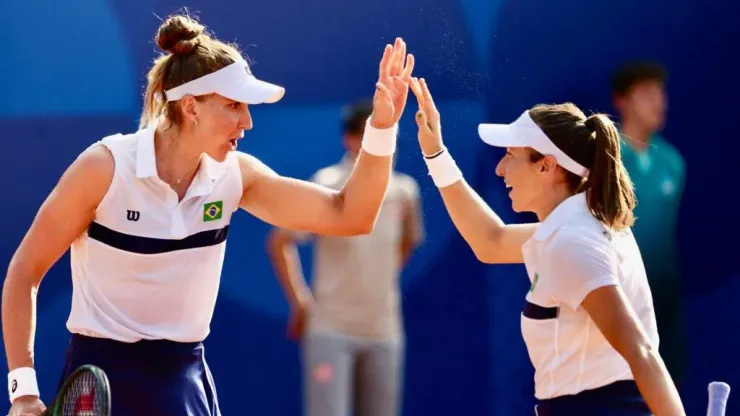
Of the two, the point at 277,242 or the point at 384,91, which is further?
the point at 277,242

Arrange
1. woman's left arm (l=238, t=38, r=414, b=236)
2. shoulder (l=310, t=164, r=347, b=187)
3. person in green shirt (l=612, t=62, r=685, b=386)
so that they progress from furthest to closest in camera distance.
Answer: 1. person in green shirt (l=612, t=62, r=685, b=386)
2. shoulder (l=310, t=164, r=347, b=187)
3. woman's left arm (l=238, t=38, r=414, b=236)

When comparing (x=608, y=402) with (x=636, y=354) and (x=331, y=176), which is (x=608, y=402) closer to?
(x=636, y=354)

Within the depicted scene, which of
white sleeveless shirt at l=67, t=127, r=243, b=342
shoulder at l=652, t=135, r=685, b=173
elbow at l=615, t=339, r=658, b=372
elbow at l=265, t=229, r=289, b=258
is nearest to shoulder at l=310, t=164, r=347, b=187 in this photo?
elbow at l=265, t=229, r=289, b=258

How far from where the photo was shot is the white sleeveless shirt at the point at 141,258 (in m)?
Answer: 3.44

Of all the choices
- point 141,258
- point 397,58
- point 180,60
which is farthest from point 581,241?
point 180,60

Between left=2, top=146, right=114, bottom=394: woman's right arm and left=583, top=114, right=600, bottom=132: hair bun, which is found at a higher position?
left=583, top=114, right=600, bottom=132: hair bun

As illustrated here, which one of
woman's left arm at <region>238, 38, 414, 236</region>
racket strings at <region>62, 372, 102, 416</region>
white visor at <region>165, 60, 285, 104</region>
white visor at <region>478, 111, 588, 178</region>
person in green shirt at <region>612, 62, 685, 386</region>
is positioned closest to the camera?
racket strings at <region>62, 372, 102, 416</region>

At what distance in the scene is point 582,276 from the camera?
3143 mm

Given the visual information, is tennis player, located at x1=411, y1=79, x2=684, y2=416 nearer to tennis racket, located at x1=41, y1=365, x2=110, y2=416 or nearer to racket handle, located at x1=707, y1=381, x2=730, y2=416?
racket handle, located at x1=707, y1=381, x2=730, y2=416

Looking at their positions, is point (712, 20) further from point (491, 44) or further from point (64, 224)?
point (64, 224)

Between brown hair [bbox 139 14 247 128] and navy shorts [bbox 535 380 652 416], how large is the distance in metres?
1.27

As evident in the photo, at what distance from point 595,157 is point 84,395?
4.54 feet

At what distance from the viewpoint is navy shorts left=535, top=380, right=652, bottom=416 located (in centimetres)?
322

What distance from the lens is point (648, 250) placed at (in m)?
5.89
